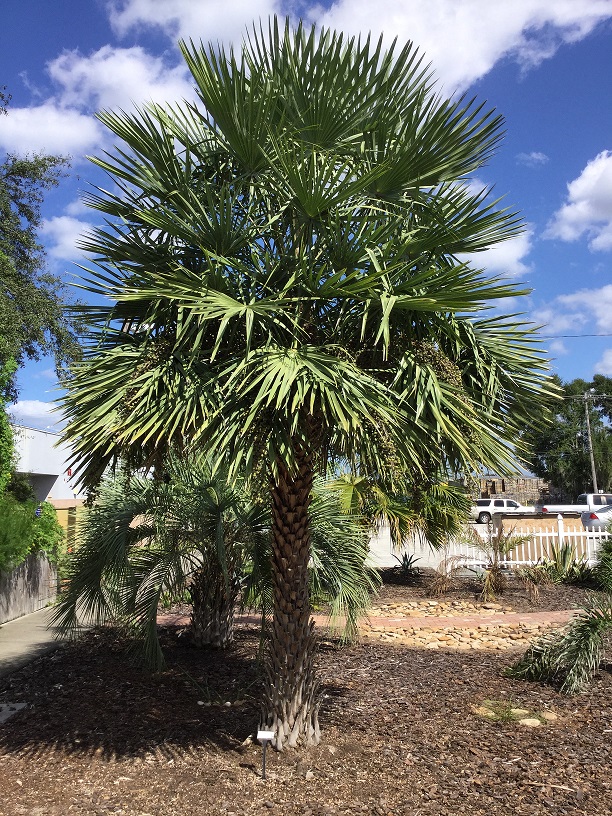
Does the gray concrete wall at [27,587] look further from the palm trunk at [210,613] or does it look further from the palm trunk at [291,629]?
the palm trunk at [291,629]

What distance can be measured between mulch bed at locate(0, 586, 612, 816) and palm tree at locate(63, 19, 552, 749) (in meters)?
0.56

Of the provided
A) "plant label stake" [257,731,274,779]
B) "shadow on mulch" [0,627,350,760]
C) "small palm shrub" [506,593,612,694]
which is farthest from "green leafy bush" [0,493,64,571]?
"small palm shrub" [506,593,612,694]

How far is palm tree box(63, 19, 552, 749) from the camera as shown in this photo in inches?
179

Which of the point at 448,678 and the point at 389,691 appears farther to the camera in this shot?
the point at 448,678

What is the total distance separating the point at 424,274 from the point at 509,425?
165 cm

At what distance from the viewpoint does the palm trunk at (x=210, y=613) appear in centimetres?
866

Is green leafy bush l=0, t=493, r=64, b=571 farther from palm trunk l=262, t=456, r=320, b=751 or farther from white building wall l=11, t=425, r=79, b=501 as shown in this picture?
palm trunk l=262, t=456, r=320, b=751

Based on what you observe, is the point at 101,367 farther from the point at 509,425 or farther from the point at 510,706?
the point at 510,706

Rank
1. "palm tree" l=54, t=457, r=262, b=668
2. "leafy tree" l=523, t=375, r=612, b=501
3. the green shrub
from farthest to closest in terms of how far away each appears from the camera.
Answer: "leafy tree" l=523, t=375, r=612, b=501
the green shrub
"palm tree" l=54, t=457, r=262, b=668

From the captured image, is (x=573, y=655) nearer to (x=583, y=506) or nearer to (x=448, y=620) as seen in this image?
(x=448, y=620)

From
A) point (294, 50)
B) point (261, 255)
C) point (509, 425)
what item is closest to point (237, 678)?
point (509, 425)

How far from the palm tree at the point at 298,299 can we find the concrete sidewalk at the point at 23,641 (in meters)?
4.62

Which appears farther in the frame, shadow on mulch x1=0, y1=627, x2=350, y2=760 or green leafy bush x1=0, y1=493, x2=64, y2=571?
green leafy bush x1=0, y1=493, x2=64, y2=571

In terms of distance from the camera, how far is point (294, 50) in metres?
5.11
